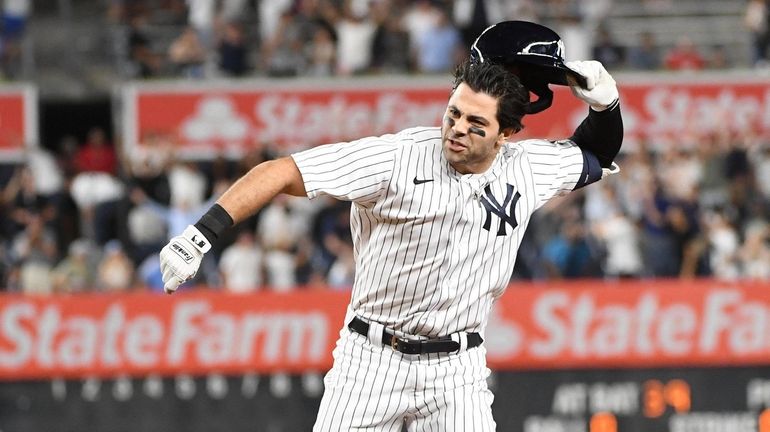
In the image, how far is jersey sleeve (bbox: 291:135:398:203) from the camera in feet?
17.3

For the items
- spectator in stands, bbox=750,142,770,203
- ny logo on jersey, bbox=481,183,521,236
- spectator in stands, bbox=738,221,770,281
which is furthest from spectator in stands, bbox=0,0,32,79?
ny logo on jersey, bbox=481,183,521,236

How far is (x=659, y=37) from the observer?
17922 millimetres

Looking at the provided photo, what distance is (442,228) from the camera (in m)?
5.60

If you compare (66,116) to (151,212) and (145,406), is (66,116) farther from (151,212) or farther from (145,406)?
(145,406)

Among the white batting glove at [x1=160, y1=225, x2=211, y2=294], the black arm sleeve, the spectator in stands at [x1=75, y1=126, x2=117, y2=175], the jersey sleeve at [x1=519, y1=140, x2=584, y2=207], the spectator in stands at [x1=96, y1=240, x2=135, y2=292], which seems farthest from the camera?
the spectator in stands at [x1=75, y1=126, x2=117, y2=175]

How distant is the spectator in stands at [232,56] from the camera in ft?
53.4

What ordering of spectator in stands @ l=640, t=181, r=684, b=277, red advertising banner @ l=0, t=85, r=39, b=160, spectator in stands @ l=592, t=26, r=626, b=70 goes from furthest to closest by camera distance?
1. spectator in stands @ l=592, t=26, r=626, b=70
2. red advertising banner @ l=0, t=85, r=39, b=160
3. spectator in stands @ l=640, t=181, r=684, b=277


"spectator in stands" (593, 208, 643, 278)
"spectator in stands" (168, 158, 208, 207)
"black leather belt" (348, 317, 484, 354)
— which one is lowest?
"spectator in stands" (593, 208, 643, 278)

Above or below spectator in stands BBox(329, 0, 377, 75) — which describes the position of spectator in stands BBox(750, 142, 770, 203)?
below

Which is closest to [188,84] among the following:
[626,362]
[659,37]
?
[659,37]

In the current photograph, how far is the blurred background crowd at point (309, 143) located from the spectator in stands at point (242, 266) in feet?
0.05

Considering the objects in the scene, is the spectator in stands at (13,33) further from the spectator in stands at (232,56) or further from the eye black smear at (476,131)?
the eye black smear at (476,131)

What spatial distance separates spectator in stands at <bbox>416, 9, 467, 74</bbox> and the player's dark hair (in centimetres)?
1086

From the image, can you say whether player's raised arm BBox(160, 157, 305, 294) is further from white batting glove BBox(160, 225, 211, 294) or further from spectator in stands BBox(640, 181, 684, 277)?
spectator in stands BBox(640, 181, 684, 277)
